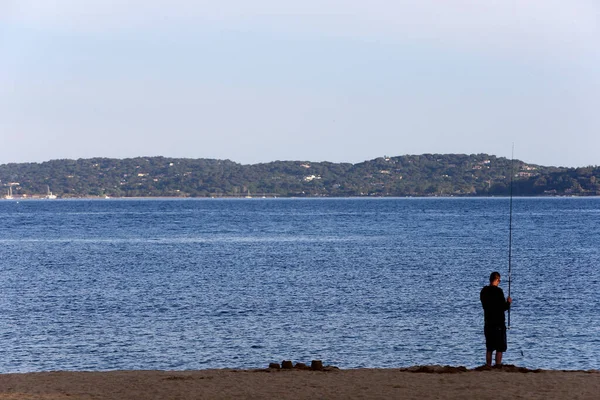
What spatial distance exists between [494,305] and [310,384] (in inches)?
140

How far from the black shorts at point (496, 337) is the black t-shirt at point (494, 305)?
102 millimetres

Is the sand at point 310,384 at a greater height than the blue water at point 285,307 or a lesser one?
greater

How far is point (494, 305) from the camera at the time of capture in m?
15.6

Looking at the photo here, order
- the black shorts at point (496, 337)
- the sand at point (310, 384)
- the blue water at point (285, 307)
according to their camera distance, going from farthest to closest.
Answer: the blue water at point (285, 307) < the black shorts at point (496, 337) < the sand at point (310, 384)

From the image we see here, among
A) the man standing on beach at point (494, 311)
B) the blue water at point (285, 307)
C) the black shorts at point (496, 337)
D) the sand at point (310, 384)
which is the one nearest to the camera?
the sand at point (310, 384)

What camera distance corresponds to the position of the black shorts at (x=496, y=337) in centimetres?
1581

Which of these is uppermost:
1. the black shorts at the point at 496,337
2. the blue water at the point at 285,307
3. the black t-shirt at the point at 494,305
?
the black t-shirt at the point at 494,305

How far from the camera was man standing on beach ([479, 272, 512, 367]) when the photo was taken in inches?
610

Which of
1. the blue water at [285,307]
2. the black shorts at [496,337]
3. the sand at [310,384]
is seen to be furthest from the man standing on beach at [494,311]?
the blue water at [285,307]

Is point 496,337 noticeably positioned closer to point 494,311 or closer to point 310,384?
point 494,311

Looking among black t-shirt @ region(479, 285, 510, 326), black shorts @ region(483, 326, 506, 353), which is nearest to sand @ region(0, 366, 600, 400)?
black shorts @ region(483, 326, 506, 353)

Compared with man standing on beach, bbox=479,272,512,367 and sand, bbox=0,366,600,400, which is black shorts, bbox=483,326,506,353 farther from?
sand, bbox=0,366,600,400

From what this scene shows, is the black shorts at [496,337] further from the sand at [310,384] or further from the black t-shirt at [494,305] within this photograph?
the sand at [310,384]

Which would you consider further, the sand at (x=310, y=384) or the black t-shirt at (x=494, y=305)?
the black t-shirt at (x=494, y=305)
